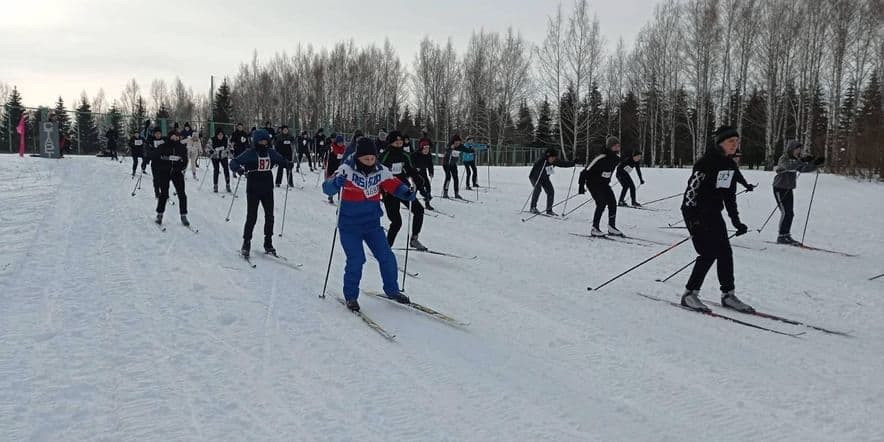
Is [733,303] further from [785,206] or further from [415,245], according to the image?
[785,206]

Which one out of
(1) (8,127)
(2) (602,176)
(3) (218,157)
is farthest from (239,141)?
(1) (8,127)

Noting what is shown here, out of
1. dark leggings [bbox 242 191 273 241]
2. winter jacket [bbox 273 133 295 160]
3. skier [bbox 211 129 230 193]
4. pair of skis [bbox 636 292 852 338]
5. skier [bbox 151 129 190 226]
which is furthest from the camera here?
winter jacket [bbox 273 133 295 160]

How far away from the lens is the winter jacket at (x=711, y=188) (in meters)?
5.69

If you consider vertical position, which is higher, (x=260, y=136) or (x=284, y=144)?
(x=284, y=144)

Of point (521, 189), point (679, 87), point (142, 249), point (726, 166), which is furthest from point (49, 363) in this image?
point (679, 87)

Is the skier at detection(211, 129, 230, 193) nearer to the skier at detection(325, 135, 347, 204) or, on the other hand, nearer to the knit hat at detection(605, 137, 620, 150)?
the skier at detection(325, 135, 347, 204)

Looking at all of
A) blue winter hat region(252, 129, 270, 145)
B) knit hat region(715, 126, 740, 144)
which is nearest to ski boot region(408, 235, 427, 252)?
blue winter hat region(252, 129, 270, 145)

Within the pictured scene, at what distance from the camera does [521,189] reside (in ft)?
66.4

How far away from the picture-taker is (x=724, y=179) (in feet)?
18.8

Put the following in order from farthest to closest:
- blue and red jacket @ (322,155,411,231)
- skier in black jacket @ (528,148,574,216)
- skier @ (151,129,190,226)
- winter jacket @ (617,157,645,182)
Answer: winter jacket @ (617,157,645,182) → skier in black jacket @ (528,148,574,216) → skier @ (151,129,190,226) → blue and red jacket @ (322,155,411,231)

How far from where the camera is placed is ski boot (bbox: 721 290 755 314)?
5730 mm

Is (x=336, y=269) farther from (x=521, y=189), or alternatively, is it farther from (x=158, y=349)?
(x=521, y=189)

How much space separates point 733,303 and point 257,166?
6.27 metres

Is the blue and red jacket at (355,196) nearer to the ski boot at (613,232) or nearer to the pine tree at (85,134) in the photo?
the ski boot at (613,232)
